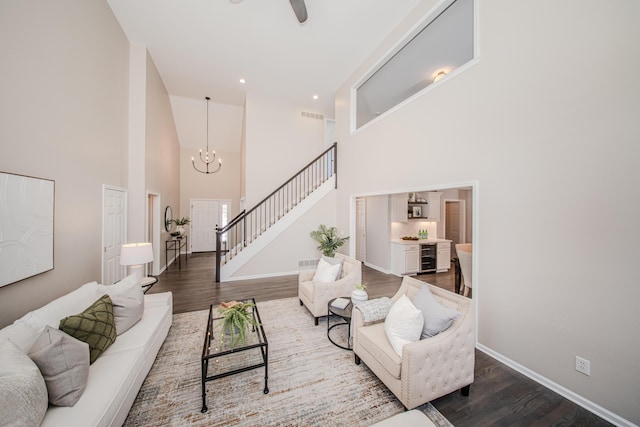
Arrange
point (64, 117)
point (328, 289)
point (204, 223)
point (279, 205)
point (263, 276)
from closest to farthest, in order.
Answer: point (64, 117) → point (328, 289) → point (263, 276) → point (279, 205) → point (204, 223)

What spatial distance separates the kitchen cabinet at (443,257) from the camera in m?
6.02

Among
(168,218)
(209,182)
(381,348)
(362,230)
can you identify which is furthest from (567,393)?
(209,182)

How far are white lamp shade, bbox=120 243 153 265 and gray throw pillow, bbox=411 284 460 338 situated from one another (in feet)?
11.7

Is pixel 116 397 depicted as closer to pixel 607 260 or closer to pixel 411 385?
pixel 411 385

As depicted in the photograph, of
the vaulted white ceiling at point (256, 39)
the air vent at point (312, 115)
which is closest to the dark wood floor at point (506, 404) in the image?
the vaulted white ceiling at point (256, 39)

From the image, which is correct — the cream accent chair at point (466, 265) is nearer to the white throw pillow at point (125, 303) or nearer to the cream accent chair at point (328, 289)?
the cream accent chair at point (328, 289)

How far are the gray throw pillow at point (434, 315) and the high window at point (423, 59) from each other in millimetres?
3159

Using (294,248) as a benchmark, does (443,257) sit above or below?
below

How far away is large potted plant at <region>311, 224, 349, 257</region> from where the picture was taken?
570cm

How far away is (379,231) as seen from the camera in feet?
20.9

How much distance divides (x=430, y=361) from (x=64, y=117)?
4.52 meters

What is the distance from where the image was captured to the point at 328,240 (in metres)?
5.76

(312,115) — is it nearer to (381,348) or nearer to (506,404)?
(381,348)

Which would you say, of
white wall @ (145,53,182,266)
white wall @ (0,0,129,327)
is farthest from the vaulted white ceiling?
white wall @ (0,0,129,327)
